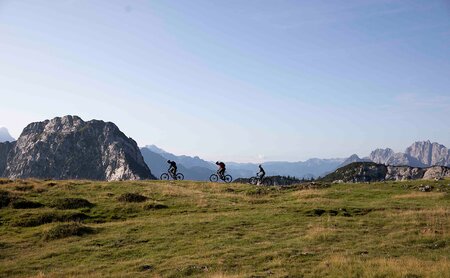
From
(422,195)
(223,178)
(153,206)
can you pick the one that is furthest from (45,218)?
(422,195)

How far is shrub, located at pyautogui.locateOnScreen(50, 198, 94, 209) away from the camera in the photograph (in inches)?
1497

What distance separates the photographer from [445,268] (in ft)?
55.2

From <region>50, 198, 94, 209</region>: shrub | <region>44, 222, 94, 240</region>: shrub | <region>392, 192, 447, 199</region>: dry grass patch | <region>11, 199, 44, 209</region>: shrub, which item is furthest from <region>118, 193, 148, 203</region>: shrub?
<region>392, 192, 447, 199</region>: dry grass patch

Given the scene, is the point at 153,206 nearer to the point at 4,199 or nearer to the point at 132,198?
the point at 132,198

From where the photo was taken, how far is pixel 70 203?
126ft

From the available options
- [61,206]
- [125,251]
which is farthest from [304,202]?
[61,206]

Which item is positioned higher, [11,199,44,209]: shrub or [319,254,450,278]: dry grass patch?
[11,199,44,209]: shrub

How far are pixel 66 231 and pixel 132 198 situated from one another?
12.1 meters

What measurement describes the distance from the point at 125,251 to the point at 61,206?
1685cm

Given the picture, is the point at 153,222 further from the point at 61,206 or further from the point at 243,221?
the point at 61,206

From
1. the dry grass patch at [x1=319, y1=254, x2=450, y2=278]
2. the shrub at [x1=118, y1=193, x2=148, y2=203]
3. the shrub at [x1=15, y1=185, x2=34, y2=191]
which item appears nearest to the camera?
the dry grass patch at [x1=319, y1=254, x2=450, y2=278]

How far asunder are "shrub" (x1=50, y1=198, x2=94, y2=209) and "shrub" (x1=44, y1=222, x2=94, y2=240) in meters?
7.93

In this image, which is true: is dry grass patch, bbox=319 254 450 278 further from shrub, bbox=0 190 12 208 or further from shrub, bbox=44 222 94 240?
shrub, bbox=0 190 12 208

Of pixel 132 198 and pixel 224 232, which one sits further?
pixel 132 198
